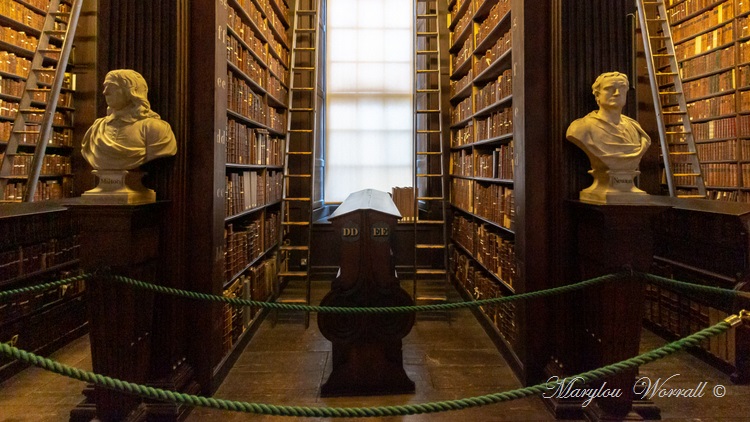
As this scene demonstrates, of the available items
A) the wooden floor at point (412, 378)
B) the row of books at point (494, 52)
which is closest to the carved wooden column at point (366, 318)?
the wooden floor at point (412, 378)

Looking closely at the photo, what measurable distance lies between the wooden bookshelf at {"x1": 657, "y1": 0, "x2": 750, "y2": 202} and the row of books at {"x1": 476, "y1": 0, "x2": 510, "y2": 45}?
231 centimetres

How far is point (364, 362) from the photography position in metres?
2.50

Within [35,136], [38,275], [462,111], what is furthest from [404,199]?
[35,136]

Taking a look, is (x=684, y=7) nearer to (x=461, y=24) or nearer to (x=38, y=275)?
(x=461, y=24)

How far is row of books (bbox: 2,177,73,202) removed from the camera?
388 cm

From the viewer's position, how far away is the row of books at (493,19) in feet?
10.1

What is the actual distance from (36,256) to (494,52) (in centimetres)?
363

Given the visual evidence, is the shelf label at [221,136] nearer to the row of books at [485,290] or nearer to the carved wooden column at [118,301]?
the carved wooden column at [118,301]

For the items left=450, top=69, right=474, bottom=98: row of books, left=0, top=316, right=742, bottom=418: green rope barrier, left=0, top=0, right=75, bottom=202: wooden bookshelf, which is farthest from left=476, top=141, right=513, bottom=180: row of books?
left=0, top=0, right=75, bottom=202: wooden bookshelf

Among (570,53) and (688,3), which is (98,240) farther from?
(688,3)

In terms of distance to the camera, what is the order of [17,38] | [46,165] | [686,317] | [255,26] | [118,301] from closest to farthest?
[118,301] → [686,317] → [255,26] → [17,38] → [46,165]

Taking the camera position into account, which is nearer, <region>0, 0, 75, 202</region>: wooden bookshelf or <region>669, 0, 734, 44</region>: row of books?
<region>0, 0, 75, 202</region>: wooden bookshelf

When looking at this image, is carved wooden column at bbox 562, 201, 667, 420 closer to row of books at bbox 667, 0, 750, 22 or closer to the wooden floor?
the wooden floor

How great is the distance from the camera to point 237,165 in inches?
121
